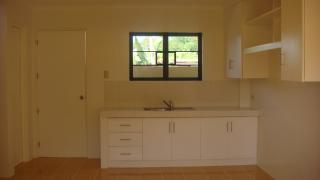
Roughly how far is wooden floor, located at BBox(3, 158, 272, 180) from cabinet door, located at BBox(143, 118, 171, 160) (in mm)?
230

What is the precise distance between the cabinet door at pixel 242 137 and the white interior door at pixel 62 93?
2376 millimetres

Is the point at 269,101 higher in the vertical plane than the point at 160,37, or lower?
lower

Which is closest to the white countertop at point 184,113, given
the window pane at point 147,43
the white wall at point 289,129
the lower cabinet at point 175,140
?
the lower cabinet at point 175,140

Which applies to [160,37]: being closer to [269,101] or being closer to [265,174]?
[269,101]

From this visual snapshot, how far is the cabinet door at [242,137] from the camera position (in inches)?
196

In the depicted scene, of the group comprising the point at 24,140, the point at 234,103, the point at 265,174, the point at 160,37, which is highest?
the point at 160,37

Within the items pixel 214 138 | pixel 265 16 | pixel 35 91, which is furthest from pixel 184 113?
pixel 35 91

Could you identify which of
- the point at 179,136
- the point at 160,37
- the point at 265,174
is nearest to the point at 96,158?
the point at 179,136

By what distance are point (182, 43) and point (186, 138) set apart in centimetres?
160

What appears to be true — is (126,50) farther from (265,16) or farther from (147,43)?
(265,16)

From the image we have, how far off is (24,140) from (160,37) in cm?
271

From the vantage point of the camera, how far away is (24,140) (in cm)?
524

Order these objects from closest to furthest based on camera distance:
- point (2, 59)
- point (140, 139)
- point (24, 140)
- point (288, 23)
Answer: point (288, 23) → point (2, 59) → point (140, 139) → point (24, 140)

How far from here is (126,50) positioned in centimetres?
545
